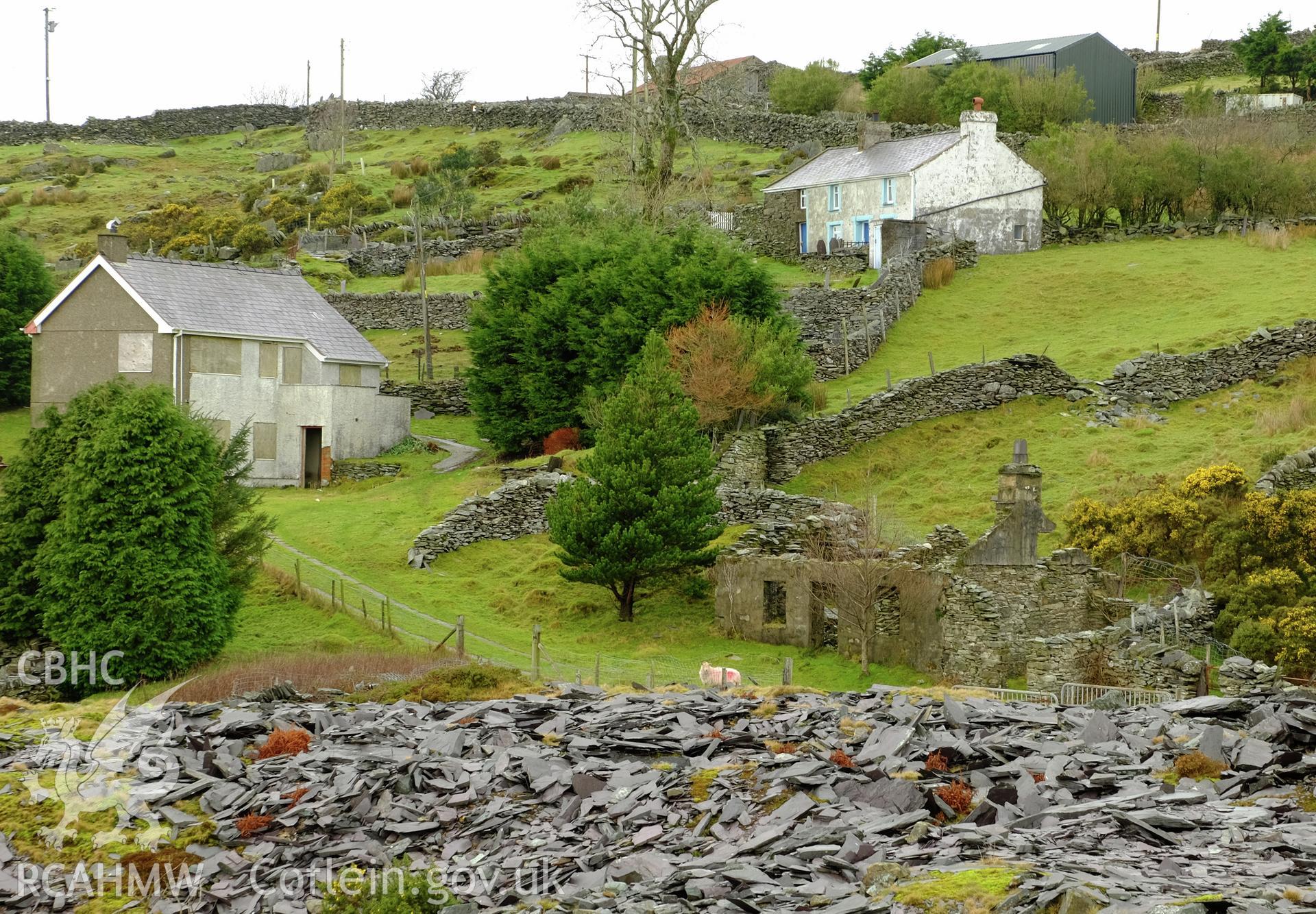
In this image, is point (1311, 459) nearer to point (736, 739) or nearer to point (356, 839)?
point (736, 739)

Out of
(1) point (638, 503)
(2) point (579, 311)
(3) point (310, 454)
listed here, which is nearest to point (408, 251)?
(3) point (310, 454)

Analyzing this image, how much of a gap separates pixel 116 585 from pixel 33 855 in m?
11.5

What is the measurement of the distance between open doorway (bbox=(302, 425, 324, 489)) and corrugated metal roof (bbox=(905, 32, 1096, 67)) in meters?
49.7

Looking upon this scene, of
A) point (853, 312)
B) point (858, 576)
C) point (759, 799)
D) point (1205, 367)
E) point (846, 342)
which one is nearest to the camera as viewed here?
point (759, 799)

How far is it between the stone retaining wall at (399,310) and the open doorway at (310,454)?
51.0 ft

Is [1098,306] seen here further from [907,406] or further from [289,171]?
[289,171]

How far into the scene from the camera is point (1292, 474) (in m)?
30.2

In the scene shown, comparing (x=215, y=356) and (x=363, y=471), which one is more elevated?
(x=215, y=356)

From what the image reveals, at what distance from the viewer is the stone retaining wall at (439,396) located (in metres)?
52.7

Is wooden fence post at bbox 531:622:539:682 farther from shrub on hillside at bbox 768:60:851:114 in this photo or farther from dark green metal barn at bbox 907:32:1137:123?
shrub on hillside at bbox 768:60:851:114

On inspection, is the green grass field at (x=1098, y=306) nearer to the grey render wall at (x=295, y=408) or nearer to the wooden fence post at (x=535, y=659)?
the grey render wall at (x=295, y=408)

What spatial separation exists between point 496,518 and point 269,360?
40.3ft

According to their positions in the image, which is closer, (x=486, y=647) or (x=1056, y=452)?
(x=486, y=647)

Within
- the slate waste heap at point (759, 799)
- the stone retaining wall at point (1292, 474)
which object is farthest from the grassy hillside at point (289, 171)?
the slate waste heap at point (759, 799)
